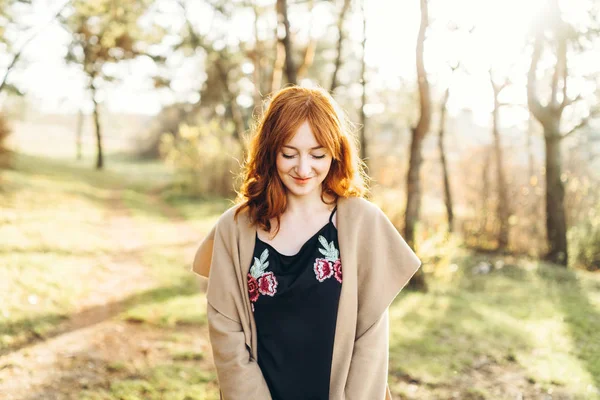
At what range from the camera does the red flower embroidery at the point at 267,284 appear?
194 centimetres

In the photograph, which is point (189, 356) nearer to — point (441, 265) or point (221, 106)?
point (441, 265)

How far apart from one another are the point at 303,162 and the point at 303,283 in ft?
1.58

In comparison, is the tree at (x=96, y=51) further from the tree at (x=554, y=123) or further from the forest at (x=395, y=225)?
the tree at (x=554, y=123)

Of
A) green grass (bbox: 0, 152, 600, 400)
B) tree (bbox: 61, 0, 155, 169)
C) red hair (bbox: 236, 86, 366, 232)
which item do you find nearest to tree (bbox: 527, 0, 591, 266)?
green grass (bbox: 0, 152, 600, 400)

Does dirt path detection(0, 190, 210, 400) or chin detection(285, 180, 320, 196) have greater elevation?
chin detection(285, 180, 320, 196)

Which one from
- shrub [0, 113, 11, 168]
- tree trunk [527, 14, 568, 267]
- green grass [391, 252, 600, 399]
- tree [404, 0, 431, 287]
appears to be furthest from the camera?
shrub [0, 113, 11, 168]

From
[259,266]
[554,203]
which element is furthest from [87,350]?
[554,203]

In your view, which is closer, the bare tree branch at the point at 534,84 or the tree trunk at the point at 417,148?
the tree trunk at the point at 417,148

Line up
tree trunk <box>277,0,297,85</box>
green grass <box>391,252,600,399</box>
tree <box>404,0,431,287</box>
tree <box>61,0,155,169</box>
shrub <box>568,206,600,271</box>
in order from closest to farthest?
green grass <box>391,252,600,399</box>, tree <box>404,0,431,287</box>, tree trunk <box>277,0,297,85</box>, shrub <box>568,206,600,271</box>, tree <box>61,0,155,169</box>

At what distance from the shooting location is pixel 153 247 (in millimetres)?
8969

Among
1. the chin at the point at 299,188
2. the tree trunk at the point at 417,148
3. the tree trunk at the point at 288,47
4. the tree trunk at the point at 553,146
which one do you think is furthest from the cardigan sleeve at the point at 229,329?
the tree trunk at the point at 553,146

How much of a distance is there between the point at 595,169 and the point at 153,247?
32.6ft

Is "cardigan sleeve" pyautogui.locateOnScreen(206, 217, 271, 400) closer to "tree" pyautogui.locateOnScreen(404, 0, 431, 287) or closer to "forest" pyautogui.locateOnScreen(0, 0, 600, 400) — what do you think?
"forest" pyautogui.locateOnScreen(0, 0, 600, 400)

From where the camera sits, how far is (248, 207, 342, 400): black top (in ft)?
6.32
